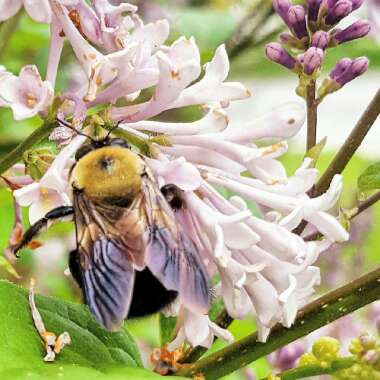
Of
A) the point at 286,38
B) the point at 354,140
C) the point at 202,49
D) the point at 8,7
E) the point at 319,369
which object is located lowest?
the point at 202,49

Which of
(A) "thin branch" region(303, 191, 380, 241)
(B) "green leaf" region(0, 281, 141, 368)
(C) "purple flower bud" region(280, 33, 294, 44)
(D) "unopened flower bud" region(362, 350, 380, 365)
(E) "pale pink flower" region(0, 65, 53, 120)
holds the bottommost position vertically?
(D) "unopened flower bud" region(362, 350, 380, 365)

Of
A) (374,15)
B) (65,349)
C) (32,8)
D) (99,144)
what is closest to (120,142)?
(99,144)

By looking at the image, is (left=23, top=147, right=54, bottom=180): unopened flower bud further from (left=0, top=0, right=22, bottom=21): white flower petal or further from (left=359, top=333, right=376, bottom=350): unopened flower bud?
(left=359, top=333, right=376, bottom=350): unopened flower bud

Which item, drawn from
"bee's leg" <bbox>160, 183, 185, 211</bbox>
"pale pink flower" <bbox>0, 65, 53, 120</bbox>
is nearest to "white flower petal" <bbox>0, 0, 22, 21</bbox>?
"pale pink flower" <bbox>0, 65, 53, 120</bbox>

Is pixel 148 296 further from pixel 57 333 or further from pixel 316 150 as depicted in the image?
pixel 316 150

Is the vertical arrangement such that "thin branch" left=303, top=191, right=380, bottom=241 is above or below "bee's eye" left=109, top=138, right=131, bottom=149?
below

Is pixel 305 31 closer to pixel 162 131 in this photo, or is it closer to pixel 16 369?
pixel 162 131

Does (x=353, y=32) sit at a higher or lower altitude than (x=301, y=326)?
higher

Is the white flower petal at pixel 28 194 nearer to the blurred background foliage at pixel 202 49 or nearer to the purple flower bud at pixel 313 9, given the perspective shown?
the purple flower bud at pixel 313 9
